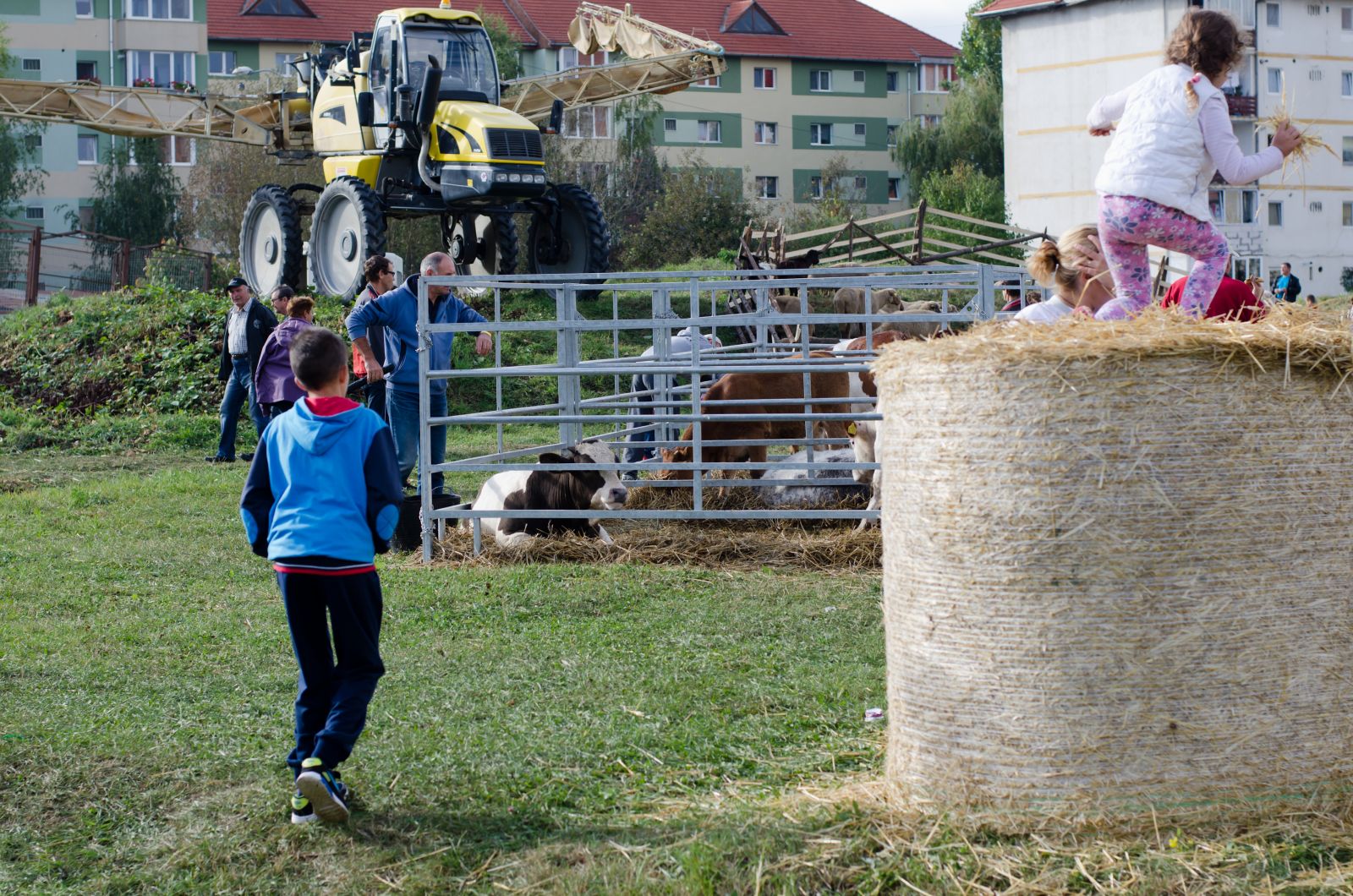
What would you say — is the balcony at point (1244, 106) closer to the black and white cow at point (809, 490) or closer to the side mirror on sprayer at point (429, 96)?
the side mirror on sprayer at point (429, 96)

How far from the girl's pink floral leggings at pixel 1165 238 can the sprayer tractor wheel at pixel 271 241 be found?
1554cm

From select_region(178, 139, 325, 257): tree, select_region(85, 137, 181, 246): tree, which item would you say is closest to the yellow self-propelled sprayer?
select_region(178, 139, 325, 257): tree

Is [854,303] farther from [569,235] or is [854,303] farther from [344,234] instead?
[344,234]

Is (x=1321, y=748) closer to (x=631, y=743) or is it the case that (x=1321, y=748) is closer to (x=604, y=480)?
(x=631, y=743)

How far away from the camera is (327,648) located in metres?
4.28

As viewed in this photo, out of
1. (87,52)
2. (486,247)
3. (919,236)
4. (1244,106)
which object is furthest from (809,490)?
(87,52)

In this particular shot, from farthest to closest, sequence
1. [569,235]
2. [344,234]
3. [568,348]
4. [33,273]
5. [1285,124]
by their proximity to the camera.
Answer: [33,273] < [569,235] < [344,234] < [568,348] < [1285,124]

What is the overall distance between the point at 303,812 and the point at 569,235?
15.9m

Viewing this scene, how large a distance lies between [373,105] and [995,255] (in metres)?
18.2

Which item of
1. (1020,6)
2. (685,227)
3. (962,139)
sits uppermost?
(1020,6)

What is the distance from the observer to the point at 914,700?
3.86 metres

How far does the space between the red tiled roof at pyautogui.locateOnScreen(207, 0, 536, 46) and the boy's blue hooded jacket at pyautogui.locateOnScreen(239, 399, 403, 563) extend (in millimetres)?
54080

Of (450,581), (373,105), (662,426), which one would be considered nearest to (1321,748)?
(450,581)

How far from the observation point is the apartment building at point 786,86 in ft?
201
